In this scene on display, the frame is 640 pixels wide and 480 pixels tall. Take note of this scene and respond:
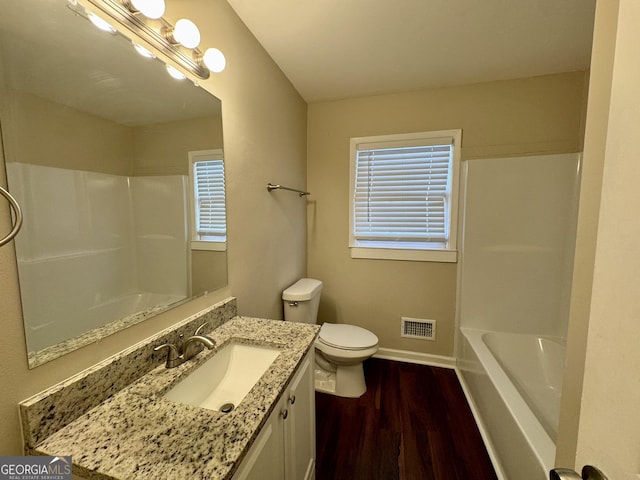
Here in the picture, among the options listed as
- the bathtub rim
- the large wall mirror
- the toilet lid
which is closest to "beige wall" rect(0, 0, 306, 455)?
the large wall mirror

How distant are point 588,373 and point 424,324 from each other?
6.38ft

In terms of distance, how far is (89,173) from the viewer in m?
0.75

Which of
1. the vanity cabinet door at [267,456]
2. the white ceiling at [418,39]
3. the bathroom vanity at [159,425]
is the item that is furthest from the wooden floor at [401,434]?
the white ceiling at [418,39]

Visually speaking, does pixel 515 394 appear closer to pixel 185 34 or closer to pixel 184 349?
pixel 184 349

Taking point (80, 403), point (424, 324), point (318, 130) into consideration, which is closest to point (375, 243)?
point (424, 324)

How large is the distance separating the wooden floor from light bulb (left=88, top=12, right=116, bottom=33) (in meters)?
2.03

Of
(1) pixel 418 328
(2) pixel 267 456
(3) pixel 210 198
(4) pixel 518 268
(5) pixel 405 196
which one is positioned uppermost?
(5) pixel 405 196

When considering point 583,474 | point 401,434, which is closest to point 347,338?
point 401,434

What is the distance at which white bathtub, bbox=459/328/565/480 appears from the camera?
1109 millimetres

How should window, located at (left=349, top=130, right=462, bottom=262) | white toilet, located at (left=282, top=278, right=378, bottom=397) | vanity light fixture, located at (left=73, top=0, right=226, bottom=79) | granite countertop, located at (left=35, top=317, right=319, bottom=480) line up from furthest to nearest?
window, located at (left=349, top=130, right=462, bottom=262) < white toilet, located at (left=282, top=278, right=378, bottom=397) < vanity light fixture, located at (left=73, top=0, right=226, bottom=79) < granite countertop, located at (left=35, top=317, right=319, bottom=480)

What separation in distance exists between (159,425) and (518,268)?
2405 millimetres

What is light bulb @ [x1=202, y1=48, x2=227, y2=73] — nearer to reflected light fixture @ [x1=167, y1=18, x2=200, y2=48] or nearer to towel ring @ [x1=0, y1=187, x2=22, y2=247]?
reflected light fixture @ [x1=167, y1=18, x2=200, y2=48]

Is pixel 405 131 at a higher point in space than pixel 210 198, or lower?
higher

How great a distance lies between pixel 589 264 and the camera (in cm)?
57
